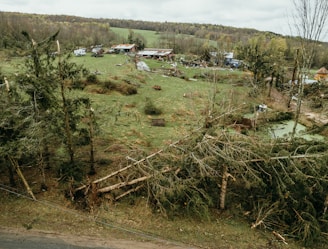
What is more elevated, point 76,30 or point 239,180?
point 76,30

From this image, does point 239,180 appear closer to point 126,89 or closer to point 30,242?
point 30,242

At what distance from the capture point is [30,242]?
27.0 feet

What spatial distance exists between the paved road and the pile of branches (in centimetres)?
231

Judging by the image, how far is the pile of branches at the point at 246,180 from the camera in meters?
8.98

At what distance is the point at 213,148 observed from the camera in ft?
31.6

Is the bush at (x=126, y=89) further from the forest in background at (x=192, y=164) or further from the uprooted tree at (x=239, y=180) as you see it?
the uprooted tree at (x=239, y=180)

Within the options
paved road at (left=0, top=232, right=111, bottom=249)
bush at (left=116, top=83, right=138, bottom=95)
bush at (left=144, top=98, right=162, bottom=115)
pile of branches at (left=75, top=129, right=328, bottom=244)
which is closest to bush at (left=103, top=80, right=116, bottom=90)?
bush at (left=116, top=83, right=138, bottom=95)

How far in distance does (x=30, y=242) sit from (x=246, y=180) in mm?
7296

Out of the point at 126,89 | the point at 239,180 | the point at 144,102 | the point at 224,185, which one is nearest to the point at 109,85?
the point at 126,89

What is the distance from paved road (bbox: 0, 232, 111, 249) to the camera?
8.05 m

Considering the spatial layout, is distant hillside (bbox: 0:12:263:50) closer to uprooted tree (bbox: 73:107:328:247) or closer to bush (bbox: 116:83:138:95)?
bush (bbox: 116:83:138:95)

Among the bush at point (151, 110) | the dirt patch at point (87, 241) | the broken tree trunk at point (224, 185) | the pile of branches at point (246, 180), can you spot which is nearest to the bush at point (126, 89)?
the bush at point (151, 110)

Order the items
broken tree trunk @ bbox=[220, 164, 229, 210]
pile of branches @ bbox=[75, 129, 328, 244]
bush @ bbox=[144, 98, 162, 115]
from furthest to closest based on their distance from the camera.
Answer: bush @ bbox=[144, 98, 162, 115]
broken tree trunk @ bbox=[220, 164, 229, 210]
pile of branches @ bbox=[75, 129, 328, 244]

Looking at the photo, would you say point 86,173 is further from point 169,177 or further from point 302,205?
point 302,205
